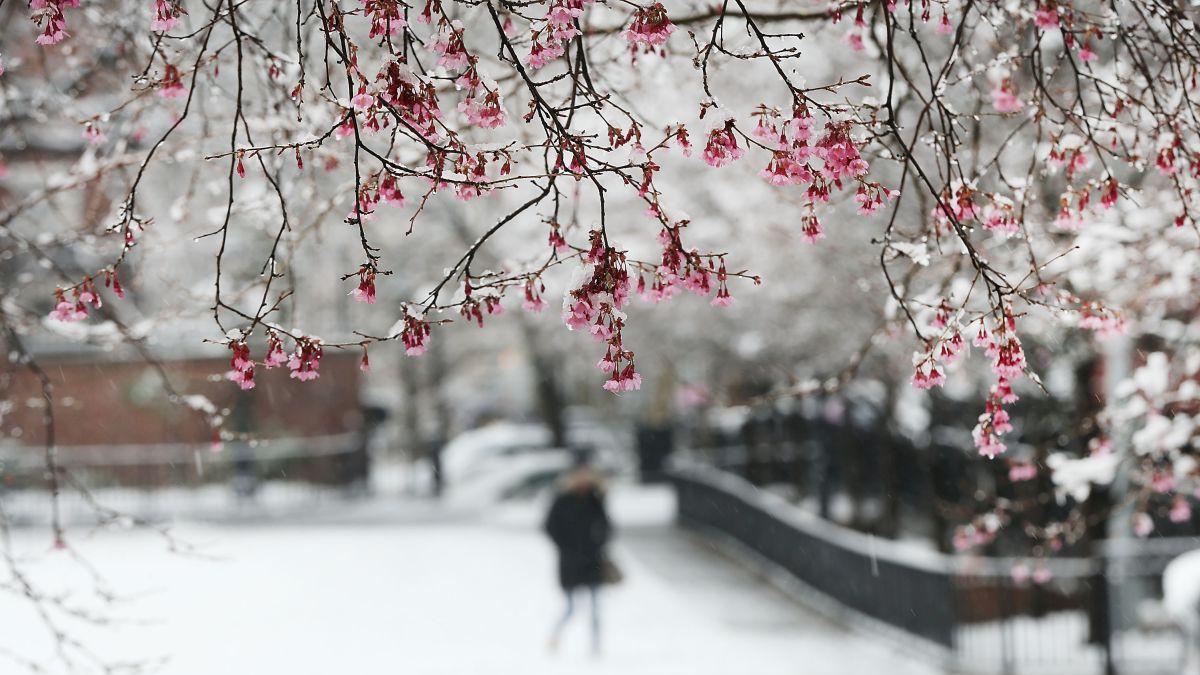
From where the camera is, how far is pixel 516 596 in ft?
41.3

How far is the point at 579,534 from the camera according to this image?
10.3 metres

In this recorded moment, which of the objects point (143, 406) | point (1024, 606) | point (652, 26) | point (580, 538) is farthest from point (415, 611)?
point (143, 406)

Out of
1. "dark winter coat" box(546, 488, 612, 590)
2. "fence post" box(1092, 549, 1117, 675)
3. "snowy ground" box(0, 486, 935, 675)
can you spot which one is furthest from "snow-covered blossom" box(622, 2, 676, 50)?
"fence post" box(1092, 549, 1117, 675)

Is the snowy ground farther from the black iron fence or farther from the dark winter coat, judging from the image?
the dark winter coat

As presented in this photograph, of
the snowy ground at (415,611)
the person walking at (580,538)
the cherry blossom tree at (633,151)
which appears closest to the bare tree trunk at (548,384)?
the snowy ground at (415,611)

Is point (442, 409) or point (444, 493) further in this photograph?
point (442, 409)

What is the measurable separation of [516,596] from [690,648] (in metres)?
2.86

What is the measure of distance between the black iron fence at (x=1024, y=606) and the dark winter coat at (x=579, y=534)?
2.85 metres

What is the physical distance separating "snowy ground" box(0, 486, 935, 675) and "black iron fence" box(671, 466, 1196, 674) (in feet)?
1.69

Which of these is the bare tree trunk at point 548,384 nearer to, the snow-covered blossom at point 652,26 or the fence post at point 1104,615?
the fence post at point 1104,615

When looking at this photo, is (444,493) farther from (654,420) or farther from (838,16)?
(838,16)

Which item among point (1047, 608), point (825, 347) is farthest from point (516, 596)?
point (825, 347)

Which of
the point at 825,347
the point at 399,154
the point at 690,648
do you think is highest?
the point at 399,154

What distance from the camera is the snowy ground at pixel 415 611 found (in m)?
9.76
